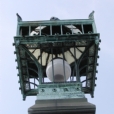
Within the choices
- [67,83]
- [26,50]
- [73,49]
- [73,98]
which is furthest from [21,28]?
[73,98]

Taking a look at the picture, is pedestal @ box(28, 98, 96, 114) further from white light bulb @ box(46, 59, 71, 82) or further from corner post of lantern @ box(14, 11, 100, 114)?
white light bulb @ box(46, 59, 71, 82)

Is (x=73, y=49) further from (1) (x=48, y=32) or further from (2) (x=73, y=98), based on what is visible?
(2) (x=73, y=98)

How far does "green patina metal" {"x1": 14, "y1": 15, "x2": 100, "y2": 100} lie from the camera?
2330cm

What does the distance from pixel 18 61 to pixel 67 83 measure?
14.4 feet

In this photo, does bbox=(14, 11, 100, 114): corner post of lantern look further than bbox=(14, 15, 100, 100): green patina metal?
No

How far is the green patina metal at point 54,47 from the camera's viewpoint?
23.3 m

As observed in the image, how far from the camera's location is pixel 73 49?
24.5 meters

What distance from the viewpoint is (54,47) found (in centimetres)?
2406

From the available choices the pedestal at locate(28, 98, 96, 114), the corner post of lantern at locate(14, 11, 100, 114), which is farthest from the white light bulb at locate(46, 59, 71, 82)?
the pedestal at locate(28, 98, 96, 114)

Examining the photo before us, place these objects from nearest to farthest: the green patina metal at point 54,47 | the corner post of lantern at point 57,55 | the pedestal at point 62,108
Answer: the pedestal at point 62,108
the corner post of lantern at point 57,55
the green patina metal at point 54,47

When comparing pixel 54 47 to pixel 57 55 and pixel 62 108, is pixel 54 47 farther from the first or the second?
pixel 62 108

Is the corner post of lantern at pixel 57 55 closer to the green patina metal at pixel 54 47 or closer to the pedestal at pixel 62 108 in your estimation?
the green patina metal at pixel 54 47

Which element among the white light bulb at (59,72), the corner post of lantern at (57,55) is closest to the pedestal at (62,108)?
the corner post of lantern at (57,55)

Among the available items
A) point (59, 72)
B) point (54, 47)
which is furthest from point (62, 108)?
point (54, 47)
